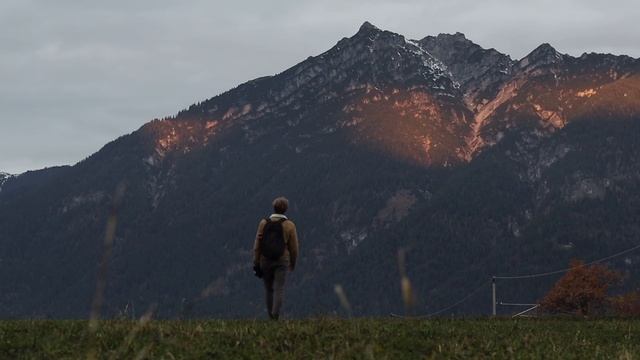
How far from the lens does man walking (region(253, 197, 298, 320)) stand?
17031 mm

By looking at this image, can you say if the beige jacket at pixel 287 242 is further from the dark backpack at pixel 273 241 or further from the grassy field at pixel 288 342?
the grassy field at pixel 288 342

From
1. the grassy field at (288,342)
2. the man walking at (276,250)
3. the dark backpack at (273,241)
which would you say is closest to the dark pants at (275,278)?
the man walking at (276,250)

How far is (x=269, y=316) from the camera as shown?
1741cm

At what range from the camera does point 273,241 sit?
55.8 ft

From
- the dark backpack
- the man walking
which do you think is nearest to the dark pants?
the man walking

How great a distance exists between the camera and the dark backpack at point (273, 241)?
17000mm

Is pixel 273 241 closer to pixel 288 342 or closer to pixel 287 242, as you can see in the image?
pixel 287 242

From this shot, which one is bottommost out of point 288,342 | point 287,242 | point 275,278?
point 288,342

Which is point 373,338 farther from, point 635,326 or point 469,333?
point 635,326

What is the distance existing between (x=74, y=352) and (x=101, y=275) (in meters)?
7.21

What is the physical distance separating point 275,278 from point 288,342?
516cm

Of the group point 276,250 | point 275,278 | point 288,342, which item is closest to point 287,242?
point 276,250

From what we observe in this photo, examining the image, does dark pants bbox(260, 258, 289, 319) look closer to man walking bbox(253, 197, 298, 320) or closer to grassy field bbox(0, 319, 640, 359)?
Result: man walking bbox(253, 197, 298, 320)

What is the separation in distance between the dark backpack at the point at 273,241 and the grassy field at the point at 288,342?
7.39ft
